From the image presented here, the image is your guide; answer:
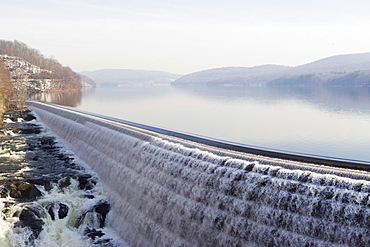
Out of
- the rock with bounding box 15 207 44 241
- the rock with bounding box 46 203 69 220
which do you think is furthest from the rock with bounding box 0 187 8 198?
the rock with bounding box 46 203 69 220

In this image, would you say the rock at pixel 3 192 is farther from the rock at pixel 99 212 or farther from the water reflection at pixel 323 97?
the water reflection at pixel 323 97

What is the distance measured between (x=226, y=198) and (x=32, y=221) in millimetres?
7284

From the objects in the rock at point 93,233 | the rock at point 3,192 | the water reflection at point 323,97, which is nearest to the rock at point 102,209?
the rock at point 93,233

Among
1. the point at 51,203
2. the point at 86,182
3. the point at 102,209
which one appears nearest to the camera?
the point at 51,203

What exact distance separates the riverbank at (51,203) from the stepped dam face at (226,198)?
74 centimetres

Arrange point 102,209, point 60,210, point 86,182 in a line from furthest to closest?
point 86,182, point 102,209, point 60,210

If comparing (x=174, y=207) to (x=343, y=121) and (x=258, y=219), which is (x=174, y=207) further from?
(x=343, y=121)

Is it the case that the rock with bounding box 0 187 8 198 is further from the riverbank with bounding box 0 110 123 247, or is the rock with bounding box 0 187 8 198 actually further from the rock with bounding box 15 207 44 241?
the rock with bounding box 15 207 44 241

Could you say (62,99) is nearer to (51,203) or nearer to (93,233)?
(51,203)

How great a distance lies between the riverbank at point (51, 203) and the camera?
1267cm

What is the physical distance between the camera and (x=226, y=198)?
10391 mm

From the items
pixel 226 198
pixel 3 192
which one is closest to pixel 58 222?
pixel 3 192

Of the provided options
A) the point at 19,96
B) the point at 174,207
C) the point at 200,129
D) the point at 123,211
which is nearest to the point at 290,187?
the point at 174,207

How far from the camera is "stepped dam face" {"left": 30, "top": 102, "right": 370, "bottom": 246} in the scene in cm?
820
